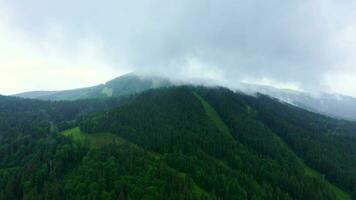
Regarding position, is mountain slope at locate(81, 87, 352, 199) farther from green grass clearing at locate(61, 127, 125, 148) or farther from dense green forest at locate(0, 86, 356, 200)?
green grass clearing at locate(61, 127, 125, 148)

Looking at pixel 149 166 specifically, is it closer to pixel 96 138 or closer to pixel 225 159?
pixel 96 138

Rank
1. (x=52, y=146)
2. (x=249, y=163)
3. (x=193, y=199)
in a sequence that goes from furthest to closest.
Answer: (x=249, y=163) < (x=52, y=146) < (x=193, y=199)

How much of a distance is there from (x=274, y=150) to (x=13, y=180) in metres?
177

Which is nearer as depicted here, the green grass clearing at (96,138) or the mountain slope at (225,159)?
the mountain slope at (225,159)

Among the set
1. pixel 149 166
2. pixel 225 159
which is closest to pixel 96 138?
pixel 149 166

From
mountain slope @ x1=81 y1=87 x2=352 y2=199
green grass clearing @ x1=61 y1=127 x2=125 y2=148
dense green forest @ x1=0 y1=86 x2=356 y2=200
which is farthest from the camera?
green grass clearing @ x1=61 y1=127 x2=125 y2=148

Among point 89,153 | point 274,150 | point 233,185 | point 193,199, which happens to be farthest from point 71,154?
point 274,150

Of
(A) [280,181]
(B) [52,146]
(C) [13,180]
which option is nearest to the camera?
(C) [13,180]

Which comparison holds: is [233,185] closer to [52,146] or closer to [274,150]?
[274,150]

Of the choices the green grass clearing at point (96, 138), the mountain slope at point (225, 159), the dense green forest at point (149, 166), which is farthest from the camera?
the green grass clearing at point (96, 138)

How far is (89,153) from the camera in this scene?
130 m

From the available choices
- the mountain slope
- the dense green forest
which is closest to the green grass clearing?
the dense green forest

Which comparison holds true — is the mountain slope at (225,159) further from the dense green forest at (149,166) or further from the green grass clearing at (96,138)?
the green grass clearing at (96,138)

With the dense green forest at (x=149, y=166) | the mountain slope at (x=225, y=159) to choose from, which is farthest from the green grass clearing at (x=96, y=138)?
the mountain slope at (x=225, y=159)
